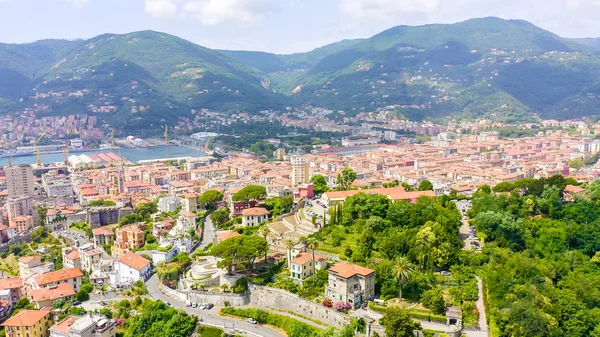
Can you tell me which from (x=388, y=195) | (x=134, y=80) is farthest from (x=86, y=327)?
(x=134, y=80)

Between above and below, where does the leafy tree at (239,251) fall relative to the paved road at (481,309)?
above

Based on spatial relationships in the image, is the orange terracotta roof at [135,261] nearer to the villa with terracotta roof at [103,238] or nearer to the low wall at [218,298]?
the low wall at [218,298]

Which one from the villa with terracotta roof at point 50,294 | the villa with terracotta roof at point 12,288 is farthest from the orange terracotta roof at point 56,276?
the villa with terracotta roof at point 12,288

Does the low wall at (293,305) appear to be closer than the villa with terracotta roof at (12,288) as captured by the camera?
Yes

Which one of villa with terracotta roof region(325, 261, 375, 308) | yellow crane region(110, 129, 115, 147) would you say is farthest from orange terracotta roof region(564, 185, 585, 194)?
yellow crane region(110, 129, 115, 147)

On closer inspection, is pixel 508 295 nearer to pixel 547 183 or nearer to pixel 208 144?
pixel 547 183

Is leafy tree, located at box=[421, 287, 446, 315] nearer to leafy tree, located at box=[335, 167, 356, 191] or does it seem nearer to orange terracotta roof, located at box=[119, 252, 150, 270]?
orange terracotta roof, located at box=[119, 252, 150, 270]

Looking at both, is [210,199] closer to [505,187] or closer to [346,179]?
[346,179]
